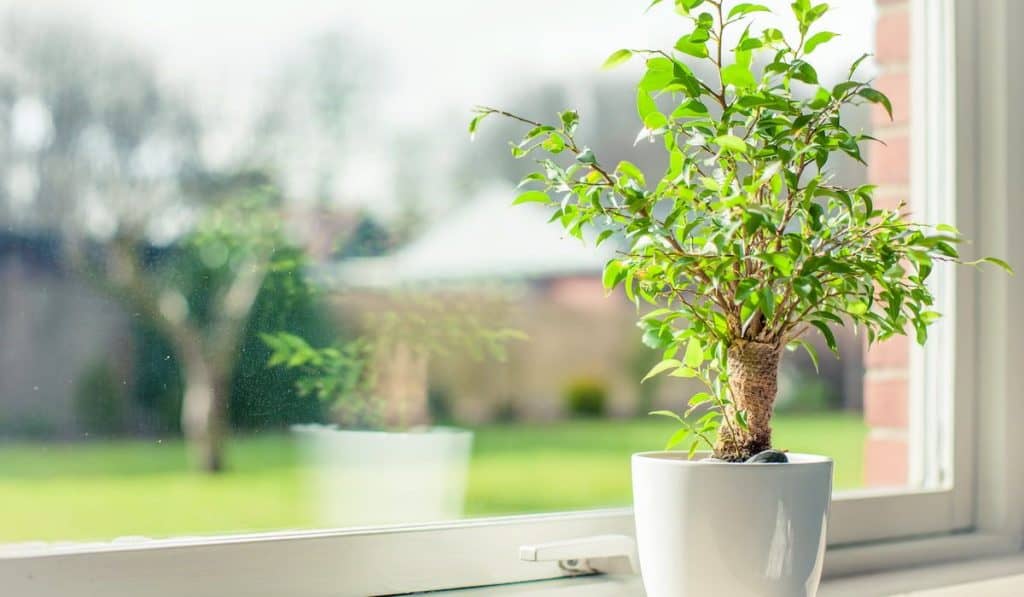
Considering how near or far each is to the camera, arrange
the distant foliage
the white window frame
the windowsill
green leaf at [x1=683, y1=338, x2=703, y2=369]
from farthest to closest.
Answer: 1. the white window frame
2. the distant foliage
3. the windowsill
4. green leaf at [x1=683, y1=338, x2=703, y2=369]

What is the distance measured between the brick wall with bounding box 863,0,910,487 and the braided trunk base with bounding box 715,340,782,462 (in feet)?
1.95

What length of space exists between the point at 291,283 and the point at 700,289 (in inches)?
15.7

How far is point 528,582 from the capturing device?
1192 mm

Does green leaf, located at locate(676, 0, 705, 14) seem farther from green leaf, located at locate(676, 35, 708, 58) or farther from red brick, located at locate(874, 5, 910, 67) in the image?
red brick, located at locate(874, 5, 910, 67)

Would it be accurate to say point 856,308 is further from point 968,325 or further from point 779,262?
point 968,325

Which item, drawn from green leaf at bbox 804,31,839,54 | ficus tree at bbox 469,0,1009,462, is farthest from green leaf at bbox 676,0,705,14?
green leaf at bbox 804,31,839,54

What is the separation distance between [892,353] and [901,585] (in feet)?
1.18

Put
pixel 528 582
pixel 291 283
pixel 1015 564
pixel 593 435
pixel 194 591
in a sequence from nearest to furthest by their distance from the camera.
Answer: pixel 194 591, pixel 291 283, pixel 528 582, pixel 593 435, pixel 1015 564

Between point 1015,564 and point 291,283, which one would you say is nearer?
A: point 291,283

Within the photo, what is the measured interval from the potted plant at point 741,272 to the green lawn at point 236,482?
0.24 metres

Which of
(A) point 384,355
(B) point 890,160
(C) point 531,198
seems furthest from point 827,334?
(B) point 890,160

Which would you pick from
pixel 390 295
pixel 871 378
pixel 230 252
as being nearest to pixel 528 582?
pixel 390 295

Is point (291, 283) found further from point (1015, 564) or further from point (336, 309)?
point (1015, 564)

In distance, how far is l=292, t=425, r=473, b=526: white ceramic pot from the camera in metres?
1.11
